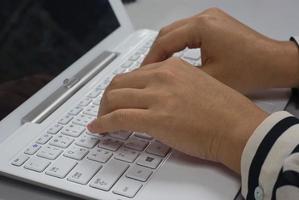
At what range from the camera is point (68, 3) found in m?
0.75

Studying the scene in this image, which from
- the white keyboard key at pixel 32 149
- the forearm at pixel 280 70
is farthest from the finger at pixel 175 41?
the white keyboard key at pixel 32 149

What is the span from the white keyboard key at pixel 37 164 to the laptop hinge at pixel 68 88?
10 centimetres

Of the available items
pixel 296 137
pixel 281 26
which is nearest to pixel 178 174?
pixel 296 137

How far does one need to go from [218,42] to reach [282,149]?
24 cm

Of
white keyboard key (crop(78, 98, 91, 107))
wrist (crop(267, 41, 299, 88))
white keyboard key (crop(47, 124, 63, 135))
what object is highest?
white keyboard key (crop(47, 124, 63, 135))

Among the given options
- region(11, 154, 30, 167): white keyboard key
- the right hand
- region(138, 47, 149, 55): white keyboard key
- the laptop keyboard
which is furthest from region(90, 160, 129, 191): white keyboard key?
region(138, 47, 149, 55): white keyboard key

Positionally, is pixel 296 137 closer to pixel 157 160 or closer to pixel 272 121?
pixel 272 121

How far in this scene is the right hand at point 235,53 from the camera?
645mm

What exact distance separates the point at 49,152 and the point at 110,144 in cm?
7

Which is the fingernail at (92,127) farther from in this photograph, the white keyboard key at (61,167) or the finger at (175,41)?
the finger at (175,41)

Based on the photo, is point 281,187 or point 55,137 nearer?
point 281,187

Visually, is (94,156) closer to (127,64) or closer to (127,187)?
(127,187)

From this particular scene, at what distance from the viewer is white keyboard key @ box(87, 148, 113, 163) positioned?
1.77 feet

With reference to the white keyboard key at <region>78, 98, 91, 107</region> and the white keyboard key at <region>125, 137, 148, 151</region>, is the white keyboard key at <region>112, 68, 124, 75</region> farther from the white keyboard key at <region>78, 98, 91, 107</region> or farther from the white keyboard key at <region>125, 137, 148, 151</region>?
the white keyboard key at <region>125, 137, 148, 151</region>
